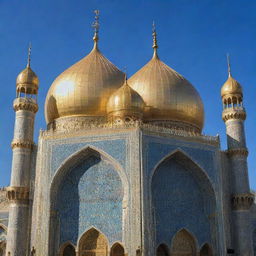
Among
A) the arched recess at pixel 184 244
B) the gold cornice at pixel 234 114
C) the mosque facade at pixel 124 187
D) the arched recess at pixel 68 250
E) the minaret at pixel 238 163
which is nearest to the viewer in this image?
the mosque facade at pixel 124 187

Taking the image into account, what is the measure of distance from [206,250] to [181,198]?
1.85m

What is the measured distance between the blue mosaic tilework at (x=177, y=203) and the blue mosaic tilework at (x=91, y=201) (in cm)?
122

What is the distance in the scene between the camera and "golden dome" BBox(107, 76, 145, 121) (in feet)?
47.2

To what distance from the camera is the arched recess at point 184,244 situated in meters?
13.6

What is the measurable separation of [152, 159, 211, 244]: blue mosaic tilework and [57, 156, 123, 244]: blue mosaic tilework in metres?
1.22

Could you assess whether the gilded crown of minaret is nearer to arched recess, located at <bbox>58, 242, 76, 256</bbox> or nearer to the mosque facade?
the mosque facade

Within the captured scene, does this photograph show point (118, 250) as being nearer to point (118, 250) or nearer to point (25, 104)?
point (118, 250)

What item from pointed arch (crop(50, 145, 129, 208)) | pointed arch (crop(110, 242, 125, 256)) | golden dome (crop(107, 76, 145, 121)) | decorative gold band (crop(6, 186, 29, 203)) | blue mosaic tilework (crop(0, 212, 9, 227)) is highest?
golden dome (crop(107, 76, 145, 121))

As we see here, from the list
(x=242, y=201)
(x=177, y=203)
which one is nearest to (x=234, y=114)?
(x=242, y=201)

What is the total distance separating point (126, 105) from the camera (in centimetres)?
1440

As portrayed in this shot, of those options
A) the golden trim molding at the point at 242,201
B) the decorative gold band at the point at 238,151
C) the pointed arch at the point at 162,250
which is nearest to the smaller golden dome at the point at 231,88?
the decorative gold band at the point at 238,151

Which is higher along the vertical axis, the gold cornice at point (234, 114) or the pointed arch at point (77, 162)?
the gold cornice at point (234, 114)

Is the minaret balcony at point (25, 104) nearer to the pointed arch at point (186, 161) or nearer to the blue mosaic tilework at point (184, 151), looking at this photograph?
the blue mosaic tilework at point (184, 151)

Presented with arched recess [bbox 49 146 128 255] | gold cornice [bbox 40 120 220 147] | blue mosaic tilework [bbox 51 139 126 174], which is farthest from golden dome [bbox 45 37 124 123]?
arched recess [bbox 49 146 128 255]
